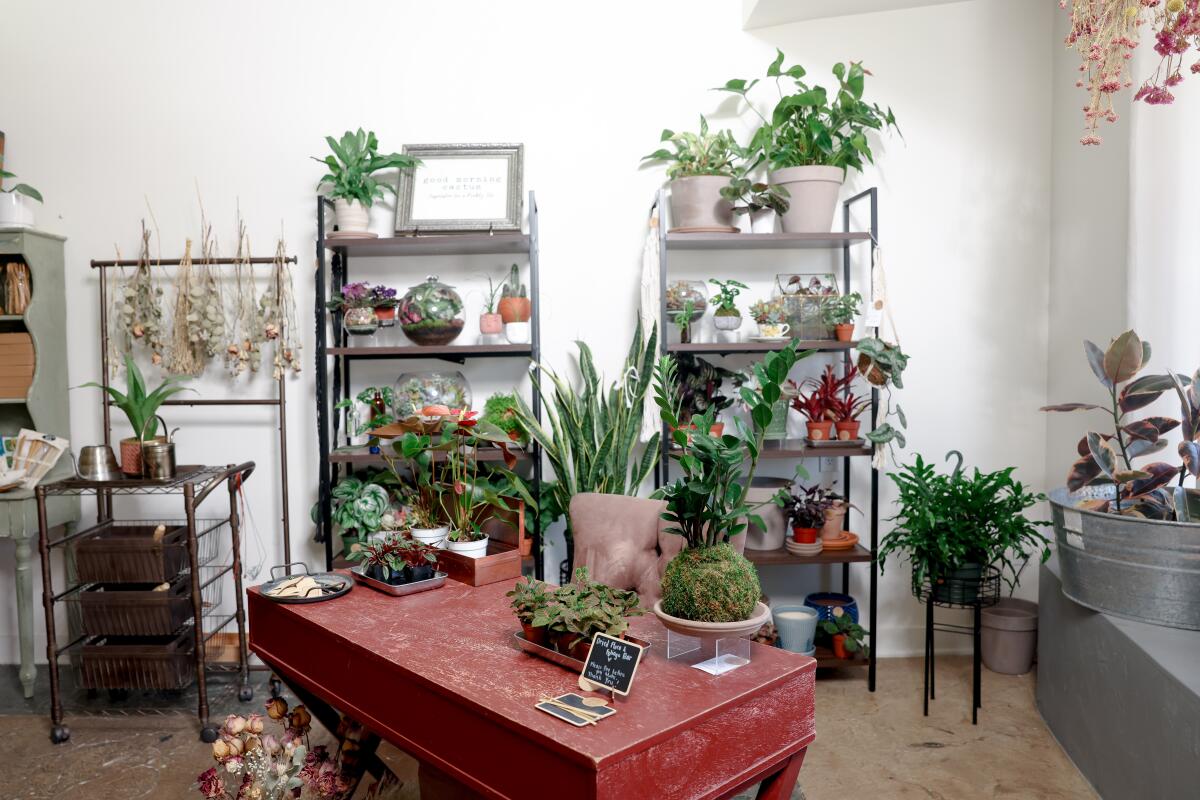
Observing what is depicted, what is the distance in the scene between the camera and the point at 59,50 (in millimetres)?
3770

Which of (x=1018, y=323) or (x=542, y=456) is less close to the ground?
(x=1018, y=323)

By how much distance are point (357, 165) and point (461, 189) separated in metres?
0.43

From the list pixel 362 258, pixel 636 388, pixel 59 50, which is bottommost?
pixel 636 388

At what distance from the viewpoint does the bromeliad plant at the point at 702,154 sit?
11.5ft

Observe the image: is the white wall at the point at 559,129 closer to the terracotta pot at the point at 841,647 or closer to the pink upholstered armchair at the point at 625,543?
the terracotta pot at the point at 841,647

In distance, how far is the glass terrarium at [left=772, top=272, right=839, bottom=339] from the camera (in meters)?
3.51

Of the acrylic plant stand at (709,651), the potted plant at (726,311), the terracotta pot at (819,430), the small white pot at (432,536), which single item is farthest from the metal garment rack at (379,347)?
the acrylic plant stand at (709,651)

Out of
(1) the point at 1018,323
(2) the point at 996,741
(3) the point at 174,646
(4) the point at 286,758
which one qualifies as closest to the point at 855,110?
(1) the point at 1018,323

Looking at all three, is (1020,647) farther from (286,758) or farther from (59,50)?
(59,50)

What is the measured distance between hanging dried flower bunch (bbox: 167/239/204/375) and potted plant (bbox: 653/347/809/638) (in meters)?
2.67

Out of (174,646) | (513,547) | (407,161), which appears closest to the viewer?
(513,547)

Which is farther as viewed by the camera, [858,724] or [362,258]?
[362,258]

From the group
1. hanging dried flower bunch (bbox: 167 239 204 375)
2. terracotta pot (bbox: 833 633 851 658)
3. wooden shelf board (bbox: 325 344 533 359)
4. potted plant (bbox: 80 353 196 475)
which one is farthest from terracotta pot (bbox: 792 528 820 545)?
hanging dried flower bunch (bbox: 167 239 204 375)

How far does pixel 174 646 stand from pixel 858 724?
102 inches
